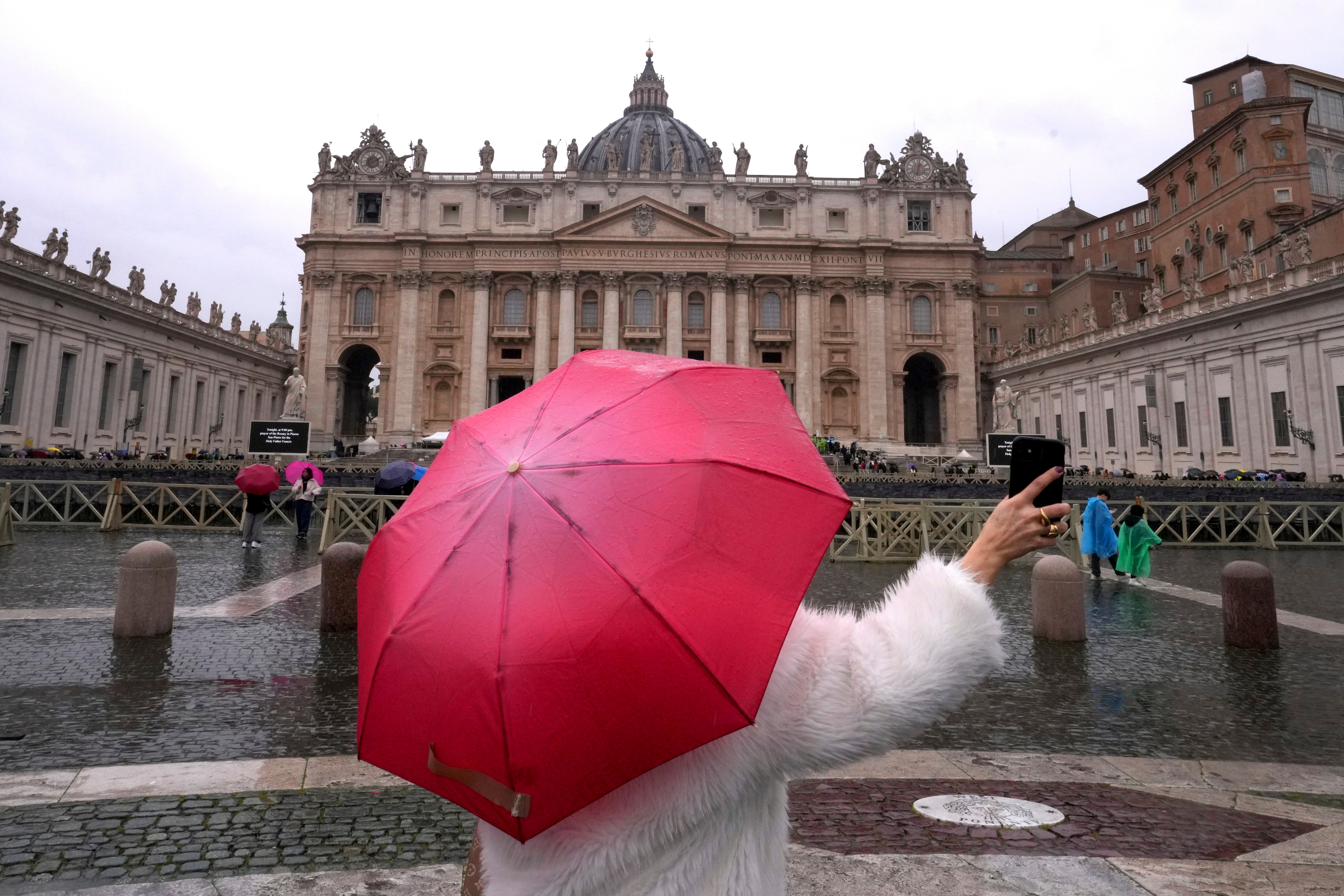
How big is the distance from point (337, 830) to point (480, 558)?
3.01 m

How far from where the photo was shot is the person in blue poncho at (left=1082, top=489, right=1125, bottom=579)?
41.4 ft

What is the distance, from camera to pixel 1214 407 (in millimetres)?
31750

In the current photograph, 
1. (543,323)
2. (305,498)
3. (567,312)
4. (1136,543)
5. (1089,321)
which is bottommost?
(1136,543)

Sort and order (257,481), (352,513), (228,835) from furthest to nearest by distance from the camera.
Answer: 1. (352,513)
2. (257,481)
3. (228,835)

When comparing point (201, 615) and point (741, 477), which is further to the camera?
point (201, 615)

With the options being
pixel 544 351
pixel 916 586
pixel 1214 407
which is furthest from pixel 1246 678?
pixel 544 351

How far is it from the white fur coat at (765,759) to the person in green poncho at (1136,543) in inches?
485

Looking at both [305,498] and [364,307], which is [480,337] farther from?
[305,498]

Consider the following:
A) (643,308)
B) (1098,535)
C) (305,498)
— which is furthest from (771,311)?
(1098,535)

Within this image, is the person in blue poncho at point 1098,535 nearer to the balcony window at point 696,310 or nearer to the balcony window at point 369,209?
the balcony window at point 696,310

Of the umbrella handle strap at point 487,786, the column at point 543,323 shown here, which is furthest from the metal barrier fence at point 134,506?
the column at point 543,323

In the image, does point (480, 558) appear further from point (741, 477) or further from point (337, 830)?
point (337, 830)

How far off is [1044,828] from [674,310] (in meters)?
44.5

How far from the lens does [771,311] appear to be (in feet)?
161
